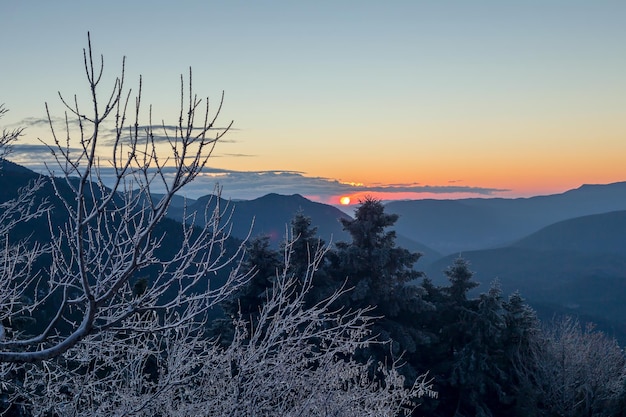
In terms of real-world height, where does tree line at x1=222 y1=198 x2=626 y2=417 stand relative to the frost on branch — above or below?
below

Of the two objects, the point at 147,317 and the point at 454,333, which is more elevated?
the point at 147,317

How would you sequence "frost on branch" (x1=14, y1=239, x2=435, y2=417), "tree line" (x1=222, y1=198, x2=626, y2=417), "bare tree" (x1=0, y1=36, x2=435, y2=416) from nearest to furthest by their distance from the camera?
"bare tree" (x1=0, y1=36, x2=435, y2=416) < "frost on branch" (x1=14, y1=239, x2=435, y2=417) < "tree line" (x1=222, y1=198, x2=626, y2=417)

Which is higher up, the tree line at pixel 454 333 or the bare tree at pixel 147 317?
the bare tree at pixel 147 317

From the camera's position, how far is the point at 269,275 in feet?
71.4

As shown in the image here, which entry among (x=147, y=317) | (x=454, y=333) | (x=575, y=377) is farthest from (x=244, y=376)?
(x=575, y=377)

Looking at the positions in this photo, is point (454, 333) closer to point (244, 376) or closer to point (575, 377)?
point (575, 377)

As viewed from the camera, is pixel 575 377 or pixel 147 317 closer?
pixel 147 317

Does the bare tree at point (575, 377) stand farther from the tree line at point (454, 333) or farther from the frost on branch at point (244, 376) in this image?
the frost on branch at point (244, 376)

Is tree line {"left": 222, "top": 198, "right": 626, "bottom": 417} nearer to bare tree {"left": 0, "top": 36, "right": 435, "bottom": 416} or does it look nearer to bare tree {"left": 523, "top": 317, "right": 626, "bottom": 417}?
bare tree {"left": 523, "top": 317, "right": 626, "bottom": 417}

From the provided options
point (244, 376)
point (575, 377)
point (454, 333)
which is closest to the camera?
point (244, 376)

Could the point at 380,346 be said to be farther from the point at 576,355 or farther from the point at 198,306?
the point at 198,306

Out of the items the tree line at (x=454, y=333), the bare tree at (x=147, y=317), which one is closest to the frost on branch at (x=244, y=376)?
the bare tree at (x=147, y=317)

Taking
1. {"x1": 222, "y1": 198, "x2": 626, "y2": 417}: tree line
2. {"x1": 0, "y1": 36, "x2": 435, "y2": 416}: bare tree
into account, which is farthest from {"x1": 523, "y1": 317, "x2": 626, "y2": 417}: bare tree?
{"x1": 0, "y1": 36, "x2": 435, "y2": 416}: bare tree

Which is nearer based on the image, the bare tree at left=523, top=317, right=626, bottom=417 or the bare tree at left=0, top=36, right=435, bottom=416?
the bare tree at left=0, top=36, right=435, bottom=416
